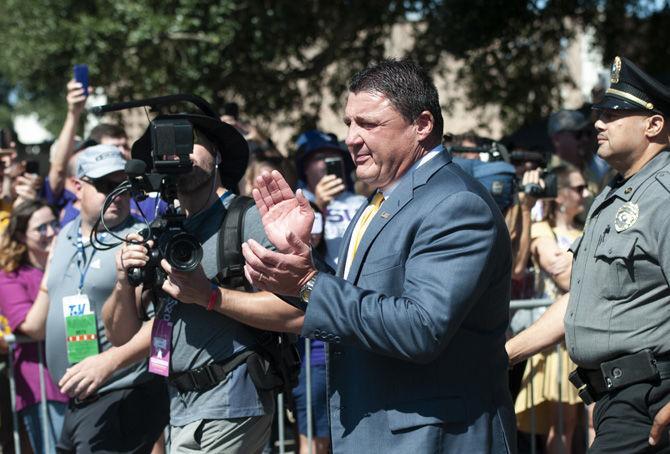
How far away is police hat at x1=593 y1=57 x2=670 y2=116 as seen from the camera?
4117 mm

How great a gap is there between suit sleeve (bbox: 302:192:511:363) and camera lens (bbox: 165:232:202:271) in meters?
0.86

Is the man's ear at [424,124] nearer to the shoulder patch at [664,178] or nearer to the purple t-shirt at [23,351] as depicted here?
the shoulder patch at [664,178]

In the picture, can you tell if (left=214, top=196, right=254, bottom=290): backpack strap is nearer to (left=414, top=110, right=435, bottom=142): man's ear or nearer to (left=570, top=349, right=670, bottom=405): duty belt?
(left=414, top=110, right=435, bottom=142): man's ear

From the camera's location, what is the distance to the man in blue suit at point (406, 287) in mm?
2943

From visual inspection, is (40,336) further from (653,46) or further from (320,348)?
(653,46)

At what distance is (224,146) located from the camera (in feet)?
14.4

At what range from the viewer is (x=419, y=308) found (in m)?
2.90

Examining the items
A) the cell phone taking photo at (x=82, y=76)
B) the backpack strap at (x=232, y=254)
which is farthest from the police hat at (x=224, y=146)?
the cell phone taking photo at (x=82, y=76)

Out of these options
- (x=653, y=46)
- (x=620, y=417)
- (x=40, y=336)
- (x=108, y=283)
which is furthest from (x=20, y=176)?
(x=653, y=46)

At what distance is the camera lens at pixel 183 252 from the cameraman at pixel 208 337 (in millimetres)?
102

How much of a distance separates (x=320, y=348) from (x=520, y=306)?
1229mm

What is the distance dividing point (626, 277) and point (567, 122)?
4939mm

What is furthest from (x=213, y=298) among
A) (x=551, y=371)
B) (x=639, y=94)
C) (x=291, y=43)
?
(x=291, y=43)

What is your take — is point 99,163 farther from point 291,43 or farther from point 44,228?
point 291,43
